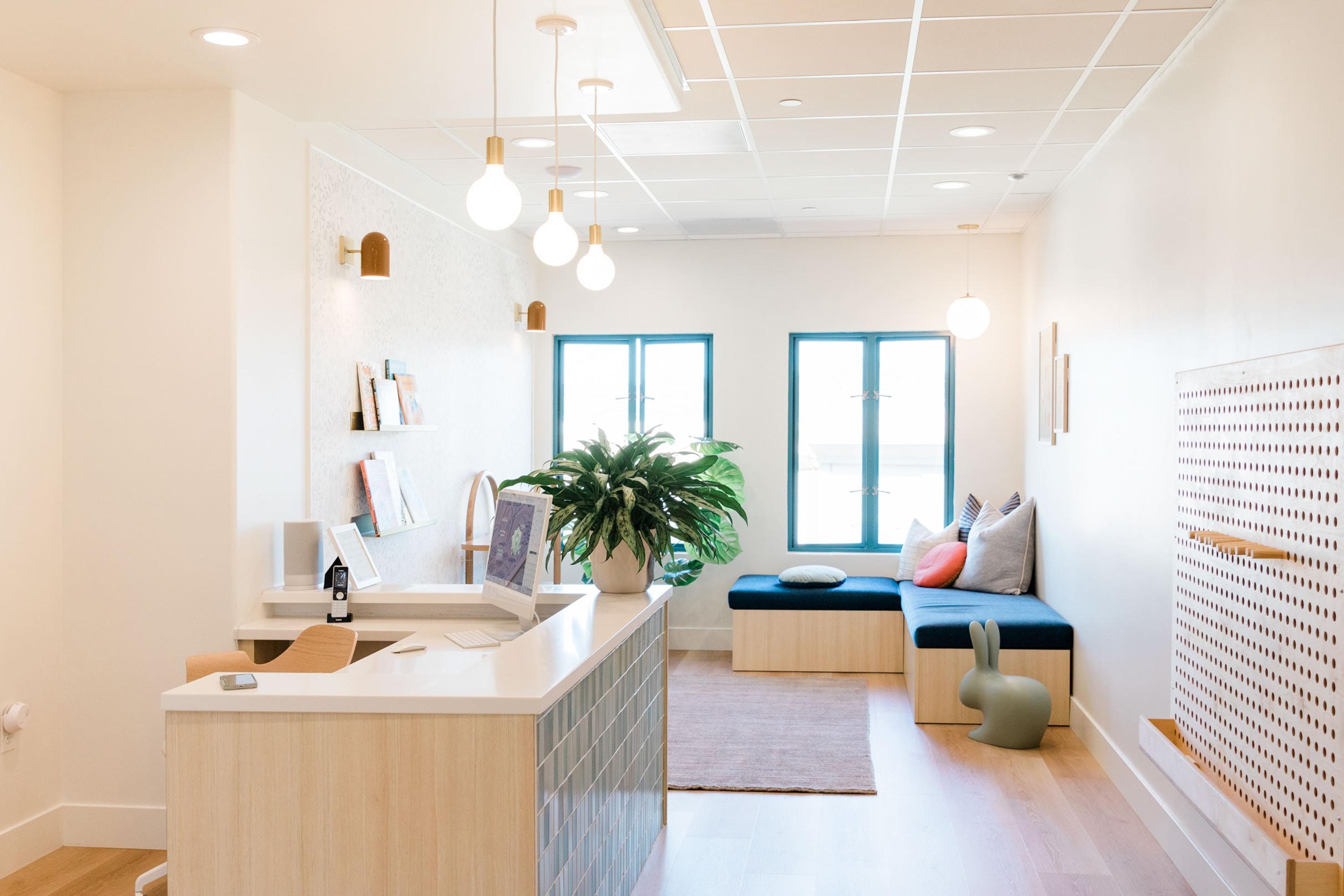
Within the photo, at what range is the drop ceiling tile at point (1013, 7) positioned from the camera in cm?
312

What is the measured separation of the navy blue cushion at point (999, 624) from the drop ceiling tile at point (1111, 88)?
93.8 inches

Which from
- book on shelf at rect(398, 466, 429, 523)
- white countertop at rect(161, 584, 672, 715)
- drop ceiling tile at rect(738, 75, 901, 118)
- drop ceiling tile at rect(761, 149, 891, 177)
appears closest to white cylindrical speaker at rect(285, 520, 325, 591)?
white countertop at rect(161, 584, 672, 715)

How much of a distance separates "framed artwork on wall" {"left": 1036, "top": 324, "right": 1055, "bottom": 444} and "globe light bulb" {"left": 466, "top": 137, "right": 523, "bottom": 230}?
12.4ft

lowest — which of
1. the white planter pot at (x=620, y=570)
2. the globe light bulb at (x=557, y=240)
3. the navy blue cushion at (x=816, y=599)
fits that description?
A: the navy blue cushion at (x=816, y=599)

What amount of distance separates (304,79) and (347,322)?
1.16 metres

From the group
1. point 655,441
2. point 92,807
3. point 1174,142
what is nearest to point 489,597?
point 655,441

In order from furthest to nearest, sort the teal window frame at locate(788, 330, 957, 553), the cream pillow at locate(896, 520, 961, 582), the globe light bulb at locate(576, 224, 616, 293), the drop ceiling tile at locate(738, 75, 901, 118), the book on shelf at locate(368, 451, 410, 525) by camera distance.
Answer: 1. the teal window frame at locate(788, 330, 957, 553)
2. the cream pillow at locate(896, 520, 961, 582)
3. the book on shelf at locate(368, 451, 410, 525)
4. the drop ceiling tile at locate(738, 75, 901, 118)
5. the globe light bulb at locate(576, 224, 616, 293)

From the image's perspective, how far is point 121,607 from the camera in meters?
3.69

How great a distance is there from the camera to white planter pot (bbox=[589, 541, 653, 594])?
3.53m

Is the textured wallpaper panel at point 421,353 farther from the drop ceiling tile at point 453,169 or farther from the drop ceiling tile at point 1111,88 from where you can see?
the drop ceiling tile at point 1111,88

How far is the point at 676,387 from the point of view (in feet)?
23.8

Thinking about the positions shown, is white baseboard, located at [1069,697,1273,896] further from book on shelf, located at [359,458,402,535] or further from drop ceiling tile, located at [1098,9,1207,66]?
book on shelf, located at [359,458,402,535]

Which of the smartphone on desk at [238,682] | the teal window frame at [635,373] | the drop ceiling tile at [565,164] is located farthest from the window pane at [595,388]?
the smartphone on desk at [238,682]

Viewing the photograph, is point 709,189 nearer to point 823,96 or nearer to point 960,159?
point 960,159
